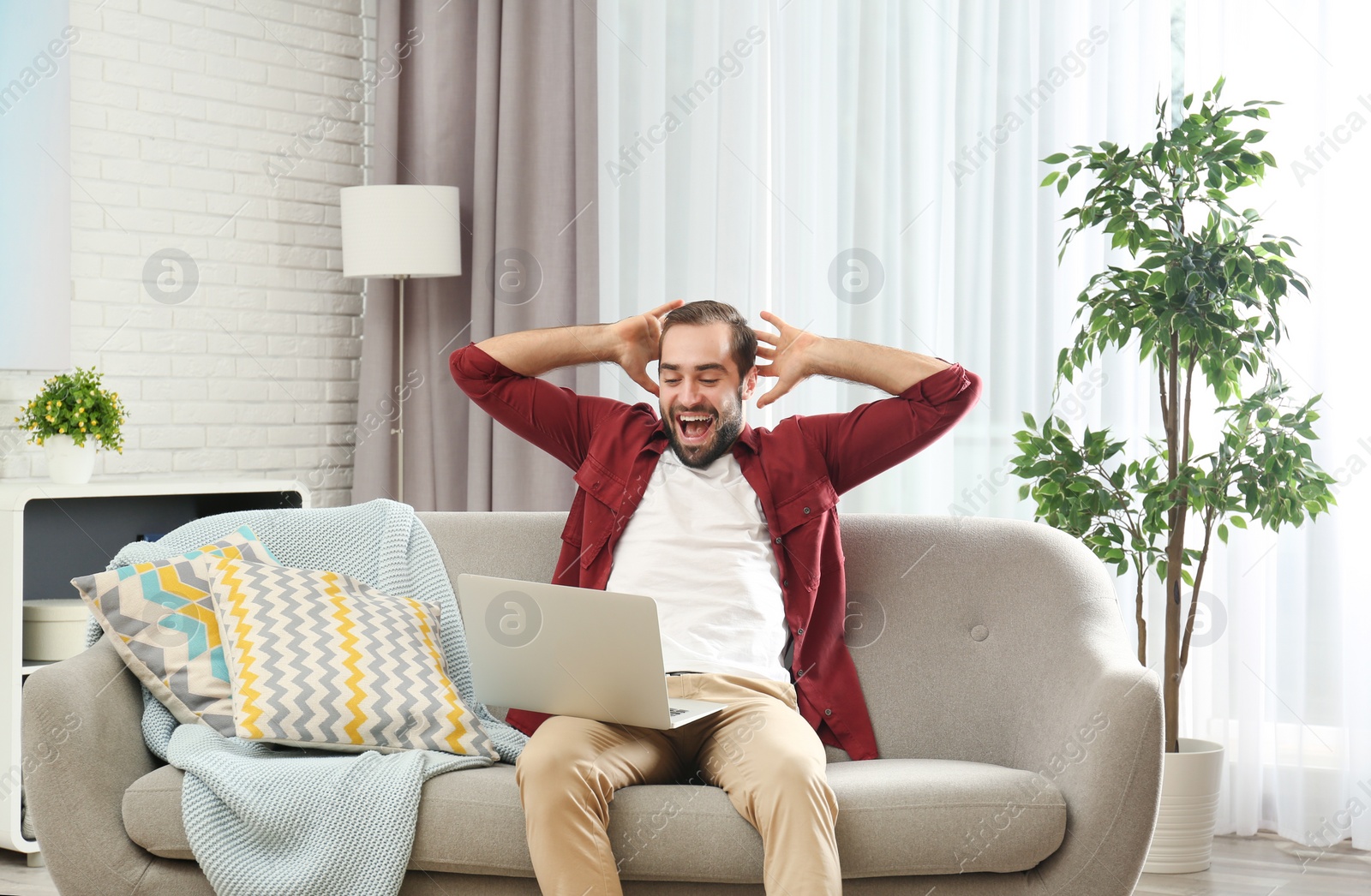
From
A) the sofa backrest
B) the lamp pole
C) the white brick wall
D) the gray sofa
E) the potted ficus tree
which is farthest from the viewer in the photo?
the lamp pole

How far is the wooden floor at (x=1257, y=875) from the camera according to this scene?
2564mm

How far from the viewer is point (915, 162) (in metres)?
3.21

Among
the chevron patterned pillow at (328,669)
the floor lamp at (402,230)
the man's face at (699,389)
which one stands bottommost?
the chevron patterned pillow at (328,669)

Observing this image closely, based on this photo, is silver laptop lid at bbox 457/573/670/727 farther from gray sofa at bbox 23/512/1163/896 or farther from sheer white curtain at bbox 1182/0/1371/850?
sheer white curtain at bbox 1182/0/1371/850

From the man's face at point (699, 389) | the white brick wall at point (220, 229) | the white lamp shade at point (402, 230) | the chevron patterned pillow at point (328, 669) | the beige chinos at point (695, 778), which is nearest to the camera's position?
the beige chinos at point (695, 778)

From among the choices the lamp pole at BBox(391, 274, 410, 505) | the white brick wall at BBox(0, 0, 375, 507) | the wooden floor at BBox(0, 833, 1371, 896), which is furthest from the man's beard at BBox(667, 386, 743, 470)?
the white brick wall at BBox(0, 0, 375, 507)

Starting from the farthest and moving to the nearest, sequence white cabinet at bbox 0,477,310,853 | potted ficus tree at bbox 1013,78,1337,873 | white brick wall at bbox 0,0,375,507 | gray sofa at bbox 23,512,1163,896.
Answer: white brick wall at bbox 0,0,375,507 < white cabinet at bbox 0,477,310,853 < potted ficus tree at bbox 1013,78,1337,873 < gray sofa at bbox 23,512,1163,896

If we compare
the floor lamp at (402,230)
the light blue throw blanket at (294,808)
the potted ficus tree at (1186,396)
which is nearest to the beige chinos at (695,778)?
the light blue throw blanket at (294,808)

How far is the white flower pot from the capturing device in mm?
2961

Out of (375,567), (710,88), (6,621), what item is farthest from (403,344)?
(375,567)

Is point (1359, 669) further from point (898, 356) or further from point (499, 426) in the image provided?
point (499, 426)

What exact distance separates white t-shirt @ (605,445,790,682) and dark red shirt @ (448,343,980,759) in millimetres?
23

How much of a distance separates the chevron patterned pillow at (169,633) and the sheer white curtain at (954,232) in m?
1.63

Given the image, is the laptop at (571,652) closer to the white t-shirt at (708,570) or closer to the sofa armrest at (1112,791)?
the white t-shirt at (708,570)
